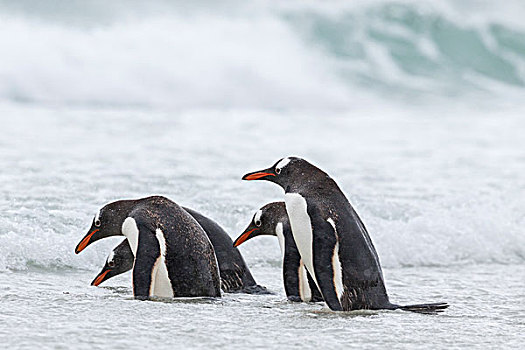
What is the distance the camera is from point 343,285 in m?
4.38

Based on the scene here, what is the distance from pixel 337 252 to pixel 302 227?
0.71ft

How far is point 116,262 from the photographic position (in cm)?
517

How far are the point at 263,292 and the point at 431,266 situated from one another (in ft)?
7.59

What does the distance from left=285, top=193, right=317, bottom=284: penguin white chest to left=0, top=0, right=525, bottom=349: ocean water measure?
278mm

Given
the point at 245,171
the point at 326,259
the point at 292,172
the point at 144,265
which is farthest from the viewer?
the point at 245,171

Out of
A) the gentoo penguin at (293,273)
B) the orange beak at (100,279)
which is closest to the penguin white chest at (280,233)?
the gentoo penguin at (293,273)

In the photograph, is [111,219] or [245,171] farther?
[245,171]

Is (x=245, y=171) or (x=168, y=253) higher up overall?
(x=245, y=171)

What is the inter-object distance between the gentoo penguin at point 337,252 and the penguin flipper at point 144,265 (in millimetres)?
725

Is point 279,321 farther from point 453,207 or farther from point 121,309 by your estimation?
point 453,207

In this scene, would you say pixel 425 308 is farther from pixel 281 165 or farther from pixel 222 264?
pixel 222 264

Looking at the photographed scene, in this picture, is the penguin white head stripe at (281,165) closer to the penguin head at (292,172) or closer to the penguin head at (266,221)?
the penguin head at (292,172)

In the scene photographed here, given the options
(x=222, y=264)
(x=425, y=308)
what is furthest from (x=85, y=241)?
(x=425, y=308)

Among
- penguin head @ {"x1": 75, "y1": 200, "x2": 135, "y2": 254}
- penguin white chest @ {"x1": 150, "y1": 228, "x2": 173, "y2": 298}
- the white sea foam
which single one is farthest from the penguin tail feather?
the white sea foam
